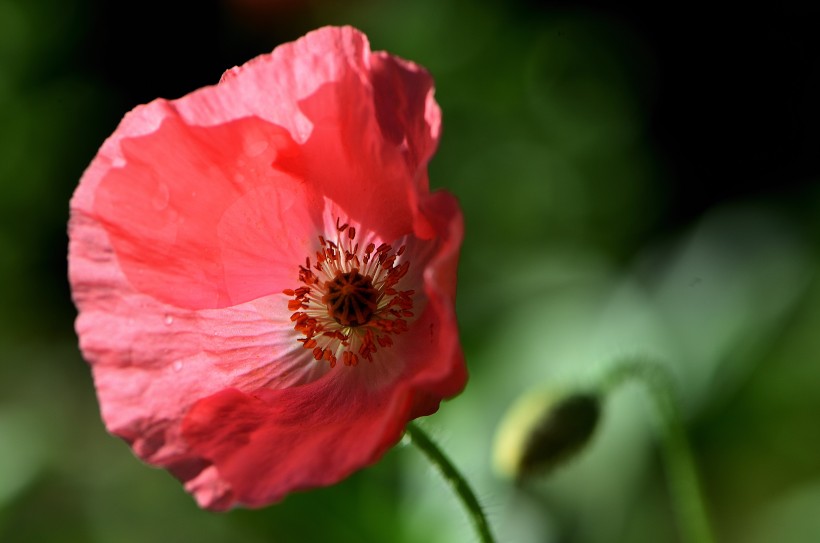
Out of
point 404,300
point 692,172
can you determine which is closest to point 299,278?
point 404,300

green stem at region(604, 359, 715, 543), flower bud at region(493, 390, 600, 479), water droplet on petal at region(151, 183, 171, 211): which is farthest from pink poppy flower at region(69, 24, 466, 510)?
green stem at region(604, 359, 715, 543)

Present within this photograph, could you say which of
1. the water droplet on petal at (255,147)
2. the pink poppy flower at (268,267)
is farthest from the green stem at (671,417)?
the water droplet on petal at (255,147)

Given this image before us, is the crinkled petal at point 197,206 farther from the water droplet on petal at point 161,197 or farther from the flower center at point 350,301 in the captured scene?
the flower center at point 350,301

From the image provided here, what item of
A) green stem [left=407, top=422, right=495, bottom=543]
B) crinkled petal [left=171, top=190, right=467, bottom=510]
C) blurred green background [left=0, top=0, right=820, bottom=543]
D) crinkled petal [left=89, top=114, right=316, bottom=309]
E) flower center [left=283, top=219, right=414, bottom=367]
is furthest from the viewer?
blurred green background [left=0, top=0, right=820, bottom=543]

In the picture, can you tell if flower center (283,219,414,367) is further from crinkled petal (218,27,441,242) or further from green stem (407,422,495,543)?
green stem (407,422,495,543)

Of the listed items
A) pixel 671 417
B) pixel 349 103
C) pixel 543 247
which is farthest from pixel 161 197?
pixel 543 247

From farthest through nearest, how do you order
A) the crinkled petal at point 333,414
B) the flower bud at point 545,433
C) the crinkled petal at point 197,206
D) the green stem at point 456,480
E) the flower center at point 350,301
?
the flower bud at point 545,433 → the flower center at point 350,301 → the crinkled petal at point 197,206 → the green stem at point 456,480 → the crinkled petal at point 333,414

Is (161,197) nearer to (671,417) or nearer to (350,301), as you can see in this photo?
(350,301)
